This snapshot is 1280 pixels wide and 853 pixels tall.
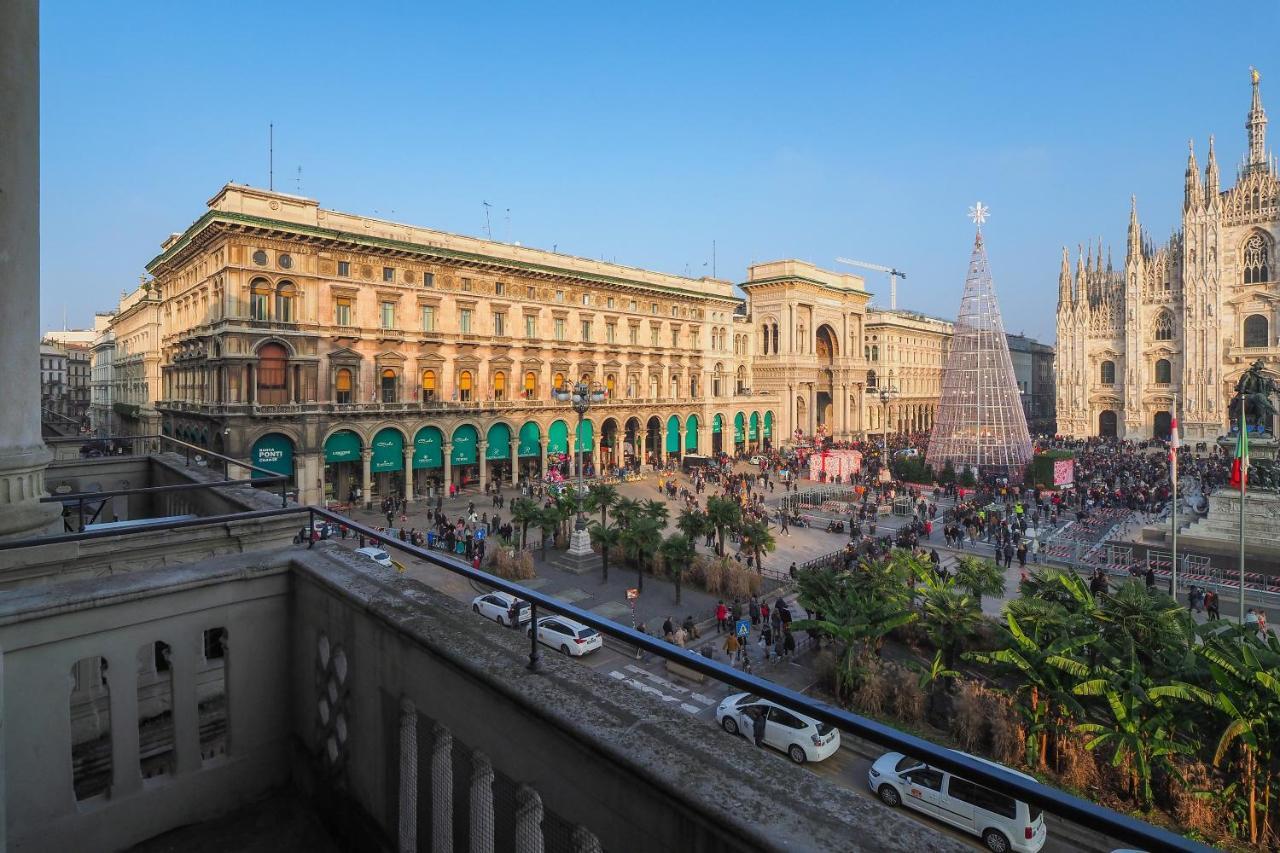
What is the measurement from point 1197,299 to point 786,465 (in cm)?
4403

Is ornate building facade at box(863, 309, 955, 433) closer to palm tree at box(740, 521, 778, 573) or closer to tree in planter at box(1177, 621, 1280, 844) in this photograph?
palm tree at box(740, 521, 778, 573)

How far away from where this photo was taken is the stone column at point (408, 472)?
3809 cm

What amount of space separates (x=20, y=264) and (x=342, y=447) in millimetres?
33137

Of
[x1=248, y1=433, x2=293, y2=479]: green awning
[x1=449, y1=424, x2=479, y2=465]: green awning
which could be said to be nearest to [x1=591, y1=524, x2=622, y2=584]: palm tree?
[x1=248, y1=433, x2=293, y2=479]: green awning

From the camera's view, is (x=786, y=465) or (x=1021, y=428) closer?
(x=1021, y=428)

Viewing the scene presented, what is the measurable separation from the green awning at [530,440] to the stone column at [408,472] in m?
8.14

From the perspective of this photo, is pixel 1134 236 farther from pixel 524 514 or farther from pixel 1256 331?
pixel 524 514

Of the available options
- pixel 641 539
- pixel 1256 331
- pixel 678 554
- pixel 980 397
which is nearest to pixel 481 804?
pixel 678 554

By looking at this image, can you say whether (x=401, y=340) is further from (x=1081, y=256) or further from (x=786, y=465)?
(x=1081, y=256)

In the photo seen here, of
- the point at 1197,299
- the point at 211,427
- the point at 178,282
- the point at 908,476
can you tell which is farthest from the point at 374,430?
the point at 1197,299

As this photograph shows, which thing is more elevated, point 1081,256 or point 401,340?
point 1081,256

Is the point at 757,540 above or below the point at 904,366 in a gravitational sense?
below

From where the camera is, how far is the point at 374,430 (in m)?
36.9

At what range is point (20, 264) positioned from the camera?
16.1ft
